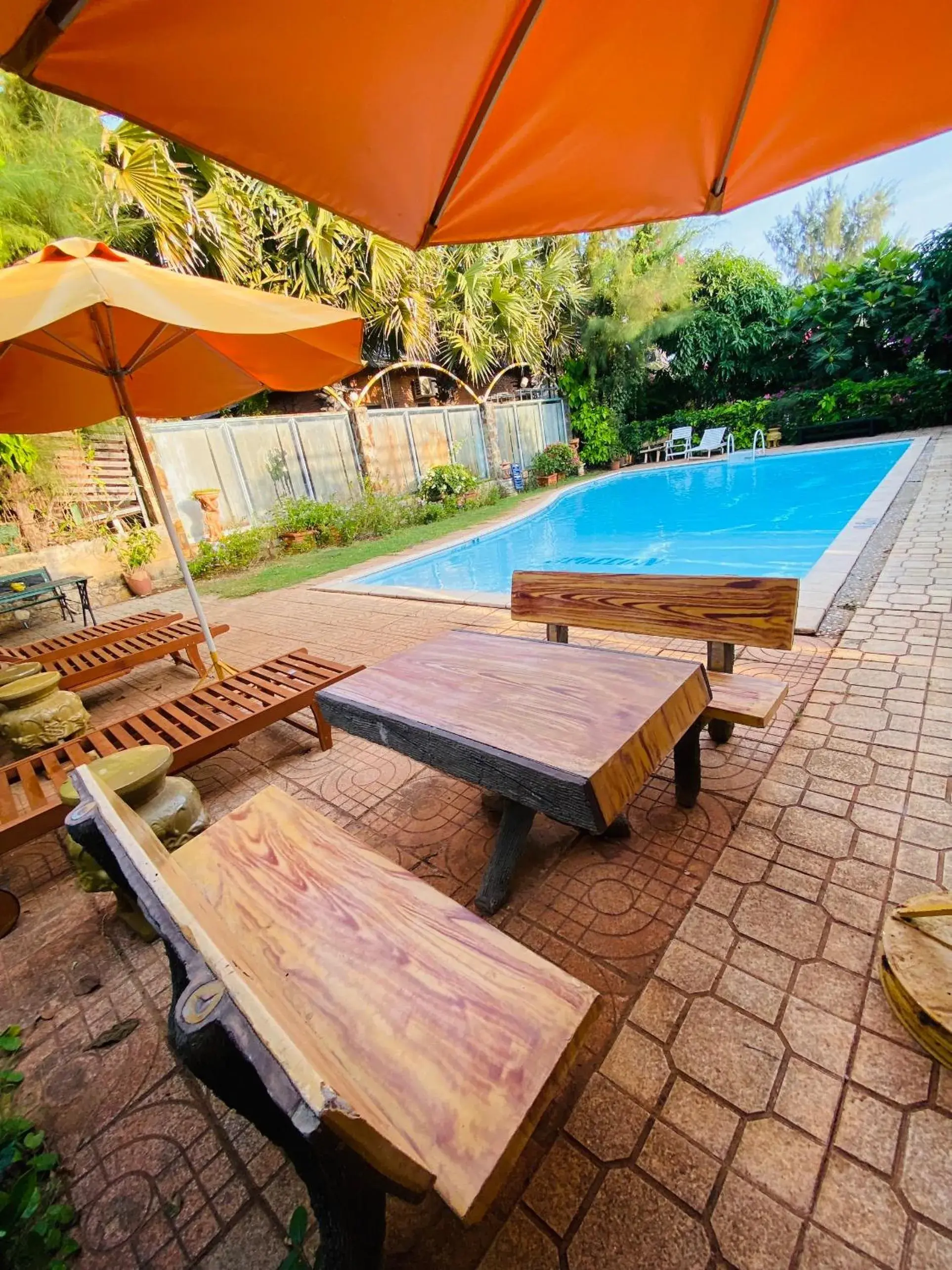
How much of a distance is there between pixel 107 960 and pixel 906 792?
117 inches

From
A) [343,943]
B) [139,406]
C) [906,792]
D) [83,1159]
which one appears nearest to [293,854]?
[343,943]

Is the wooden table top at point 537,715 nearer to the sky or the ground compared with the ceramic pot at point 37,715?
nearer to the sky

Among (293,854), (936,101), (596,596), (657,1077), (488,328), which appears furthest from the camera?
(488,328)

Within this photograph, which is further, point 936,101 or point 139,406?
point 139,406

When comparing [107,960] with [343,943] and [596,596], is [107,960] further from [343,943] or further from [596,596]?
[596,596]

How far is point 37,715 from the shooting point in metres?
2.73

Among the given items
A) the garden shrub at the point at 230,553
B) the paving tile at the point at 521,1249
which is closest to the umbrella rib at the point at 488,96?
the paving tile at the point at 521,1249

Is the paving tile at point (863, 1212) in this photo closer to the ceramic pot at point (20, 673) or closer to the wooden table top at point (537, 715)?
the wooden table top at point (537, 715)

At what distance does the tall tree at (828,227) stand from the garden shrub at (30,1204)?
136ft

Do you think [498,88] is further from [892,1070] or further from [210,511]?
[210,511]

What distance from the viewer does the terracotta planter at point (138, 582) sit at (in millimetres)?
8125

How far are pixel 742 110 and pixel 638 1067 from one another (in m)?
2.75

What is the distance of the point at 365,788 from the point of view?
2545mm

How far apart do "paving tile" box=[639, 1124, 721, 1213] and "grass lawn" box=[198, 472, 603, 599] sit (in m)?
7.32
